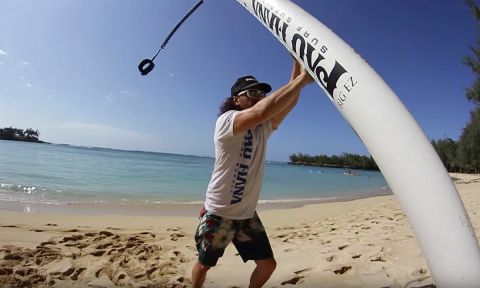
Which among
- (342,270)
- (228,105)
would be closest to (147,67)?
(228,105)

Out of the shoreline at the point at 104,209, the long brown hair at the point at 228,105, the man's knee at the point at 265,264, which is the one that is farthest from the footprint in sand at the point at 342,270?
the shoreline at the point at 104,209

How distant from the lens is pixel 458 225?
3.73ft

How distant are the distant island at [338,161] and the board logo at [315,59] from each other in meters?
107

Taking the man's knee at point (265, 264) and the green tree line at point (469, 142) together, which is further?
the green tree line at point (469, 142)

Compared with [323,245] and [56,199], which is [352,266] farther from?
[56,199]

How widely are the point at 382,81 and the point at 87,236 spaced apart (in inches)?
191

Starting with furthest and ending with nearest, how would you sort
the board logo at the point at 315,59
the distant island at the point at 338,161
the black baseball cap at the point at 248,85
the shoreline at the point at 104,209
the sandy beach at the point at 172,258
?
1. the distant island at the point at 338,161
2. the shoreline at the point at 104,209
3. the sandy beach at the point at 172,258
4. the black baseball cap at the point at 248,85
5. the board logo at the point at 315,59

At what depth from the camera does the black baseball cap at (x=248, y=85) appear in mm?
2129


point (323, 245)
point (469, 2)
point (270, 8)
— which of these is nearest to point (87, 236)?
point (323, 245)

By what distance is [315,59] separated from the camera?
174cm

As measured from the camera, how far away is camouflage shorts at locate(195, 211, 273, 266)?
202 centimetres

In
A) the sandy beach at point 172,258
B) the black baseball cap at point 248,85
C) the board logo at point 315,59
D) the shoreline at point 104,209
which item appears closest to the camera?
the board logo at point 315,59

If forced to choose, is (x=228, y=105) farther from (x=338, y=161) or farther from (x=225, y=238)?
(x=338, y=161)

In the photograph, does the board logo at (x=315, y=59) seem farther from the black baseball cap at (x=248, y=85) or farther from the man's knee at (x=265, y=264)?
the man's knee at (x=265, y=264)
